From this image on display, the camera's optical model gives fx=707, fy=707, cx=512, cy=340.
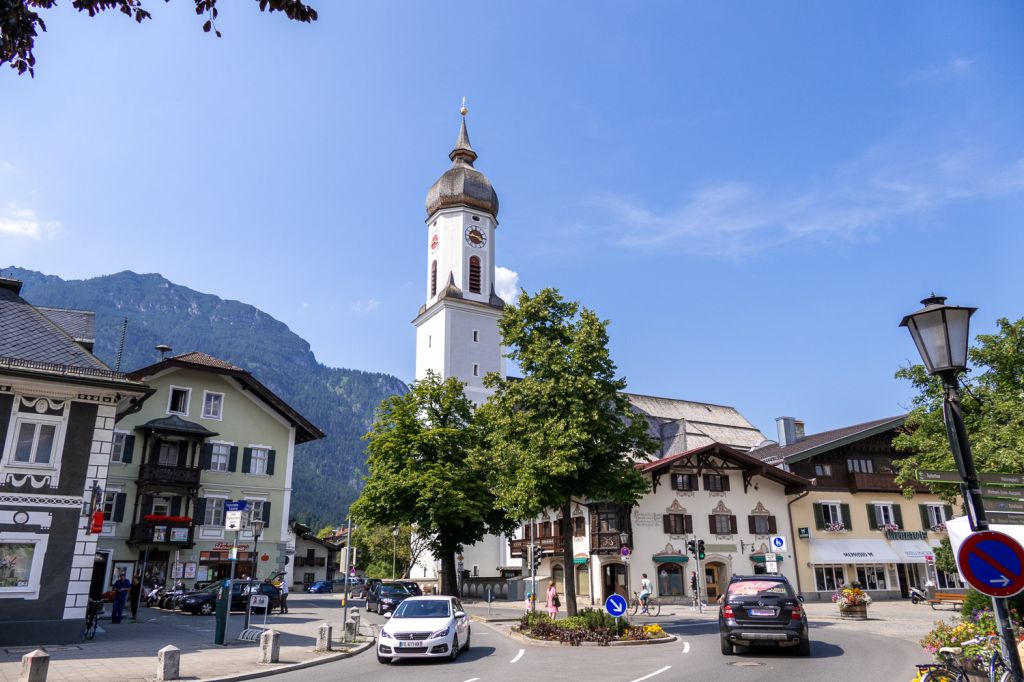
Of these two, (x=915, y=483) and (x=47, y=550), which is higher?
(x=915, y=483)

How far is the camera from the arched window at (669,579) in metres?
38.8

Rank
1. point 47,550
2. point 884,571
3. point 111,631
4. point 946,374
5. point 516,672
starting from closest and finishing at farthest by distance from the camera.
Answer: point 946,374 < point 516,672 < point 47,550 < point 111,631 < point 884,571

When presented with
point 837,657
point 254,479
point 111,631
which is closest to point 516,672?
point 837,657

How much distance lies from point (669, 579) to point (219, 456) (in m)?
25.9

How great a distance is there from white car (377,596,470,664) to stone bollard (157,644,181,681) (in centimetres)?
430

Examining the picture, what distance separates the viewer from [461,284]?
63.7 m

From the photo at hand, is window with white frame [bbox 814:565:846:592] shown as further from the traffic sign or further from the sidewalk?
the traffic sign

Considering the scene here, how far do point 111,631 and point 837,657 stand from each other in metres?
20.8

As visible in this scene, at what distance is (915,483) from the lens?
144 ft

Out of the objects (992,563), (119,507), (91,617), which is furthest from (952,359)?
(119,507)

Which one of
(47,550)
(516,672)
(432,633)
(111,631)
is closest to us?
(516,672)

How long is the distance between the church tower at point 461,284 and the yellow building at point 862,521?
26.3 meters

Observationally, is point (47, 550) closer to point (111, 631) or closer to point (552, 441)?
point (111, 631)

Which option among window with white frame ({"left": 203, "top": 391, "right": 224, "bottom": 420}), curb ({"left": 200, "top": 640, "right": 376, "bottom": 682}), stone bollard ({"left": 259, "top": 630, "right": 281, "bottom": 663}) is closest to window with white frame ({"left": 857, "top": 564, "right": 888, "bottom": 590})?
curb ({"left": 200, "top": 640, "right": 376, "bottom": 682})
